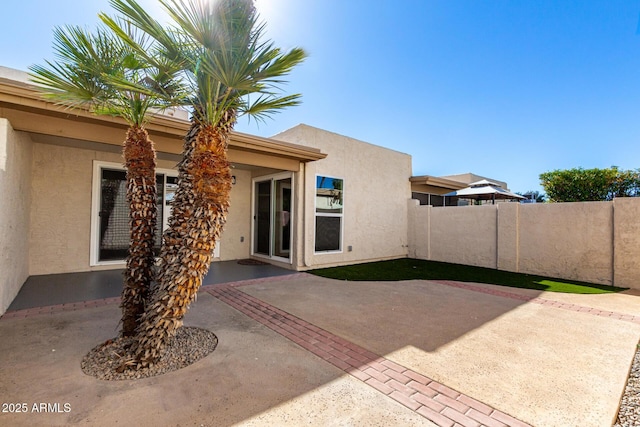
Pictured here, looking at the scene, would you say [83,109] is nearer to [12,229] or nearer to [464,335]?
[12,229]

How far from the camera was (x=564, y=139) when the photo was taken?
18516mm

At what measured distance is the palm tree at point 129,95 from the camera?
3117mm

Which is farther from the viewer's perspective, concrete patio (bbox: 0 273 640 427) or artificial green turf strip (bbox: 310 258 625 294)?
artificial green turf strip (bbox: 310 258 625 294)

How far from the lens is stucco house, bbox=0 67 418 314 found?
4.75 metres

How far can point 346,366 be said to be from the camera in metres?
3.06

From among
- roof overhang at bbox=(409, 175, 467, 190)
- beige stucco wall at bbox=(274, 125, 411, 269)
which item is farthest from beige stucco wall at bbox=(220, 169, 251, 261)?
roof overhang at bbox=(409, 175, 467, 190)

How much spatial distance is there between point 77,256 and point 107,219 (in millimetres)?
1063

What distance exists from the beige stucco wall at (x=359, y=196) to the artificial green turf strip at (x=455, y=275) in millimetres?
697

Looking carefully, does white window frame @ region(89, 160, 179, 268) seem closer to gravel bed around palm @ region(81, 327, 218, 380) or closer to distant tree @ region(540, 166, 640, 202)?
gravel bed around palm @ region(81, 327, 218, 380)

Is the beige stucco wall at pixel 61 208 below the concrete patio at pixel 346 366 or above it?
above

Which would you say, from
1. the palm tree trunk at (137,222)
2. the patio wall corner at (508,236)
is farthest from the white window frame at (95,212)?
the patio wall corner at (508,236)

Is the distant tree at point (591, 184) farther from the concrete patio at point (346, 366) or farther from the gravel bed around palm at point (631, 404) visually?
the gravel bed around palm at point (631, 404)

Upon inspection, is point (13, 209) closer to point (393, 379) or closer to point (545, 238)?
point (393, 379)

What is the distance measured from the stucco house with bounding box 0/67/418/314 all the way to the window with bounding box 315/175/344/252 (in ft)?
0.11
